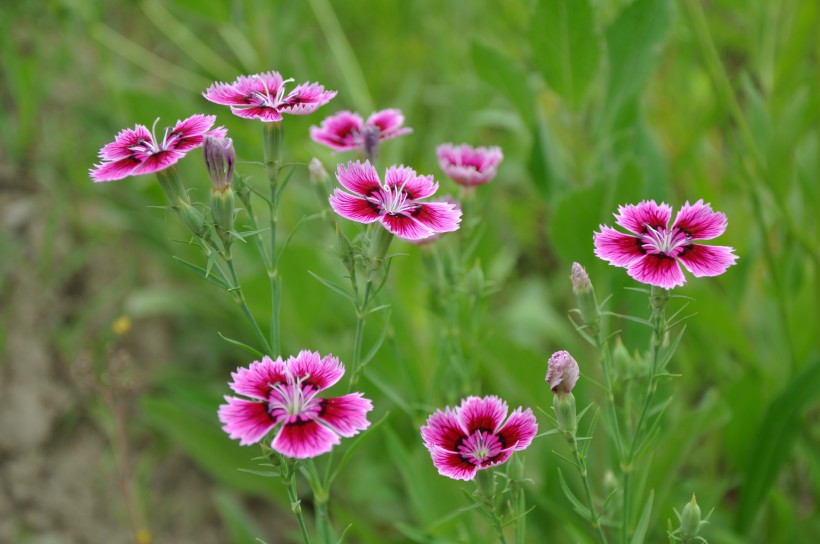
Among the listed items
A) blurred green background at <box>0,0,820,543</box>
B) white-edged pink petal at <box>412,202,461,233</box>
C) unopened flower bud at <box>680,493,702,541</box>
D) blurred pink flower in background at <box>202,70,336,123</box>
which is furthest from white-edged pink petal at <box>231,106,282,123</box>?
unopened flower bud at <box>680,493,702,541</box>

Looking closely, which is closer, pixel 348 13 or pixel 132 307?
pixel 132 307

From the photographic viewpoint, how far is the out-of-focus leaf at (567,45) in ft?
5.45

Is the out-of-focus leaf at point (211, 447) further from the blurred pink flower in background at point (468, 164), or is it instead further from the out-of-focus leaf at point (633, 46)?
the out-of-focus leaf at point (633, 46)

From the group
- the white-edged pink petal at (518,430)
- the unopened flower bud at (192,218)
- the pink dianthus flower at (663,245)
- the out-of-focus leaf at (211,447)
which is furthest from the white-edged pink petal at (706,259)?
the out-of-focus leaf at (211,447)

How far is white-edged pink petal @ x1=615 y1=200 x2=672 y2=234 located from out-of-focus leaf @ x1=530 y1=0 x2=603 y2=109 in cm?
74

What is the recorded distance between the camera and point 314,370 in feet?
3.26

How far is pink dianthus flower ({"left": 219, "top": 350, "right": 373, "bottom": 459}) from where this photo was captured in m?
0.90

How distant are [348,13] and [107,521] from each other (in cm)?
252

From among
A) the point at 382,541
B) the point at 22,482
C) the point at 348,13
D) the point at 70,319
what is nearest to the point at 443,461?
the point at 382,541

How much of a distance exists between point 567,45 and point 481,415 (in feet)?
3.17

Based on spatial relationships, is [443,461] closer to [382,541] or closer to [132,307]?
[382,541]

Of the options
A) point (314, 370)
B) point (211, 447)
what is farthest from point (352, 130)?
point (211, 447)

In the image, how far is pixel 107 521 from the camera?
7.00ft

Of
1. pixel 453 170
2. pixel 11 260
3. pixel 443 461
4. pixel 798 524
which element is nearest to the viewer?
pixel 443 461
